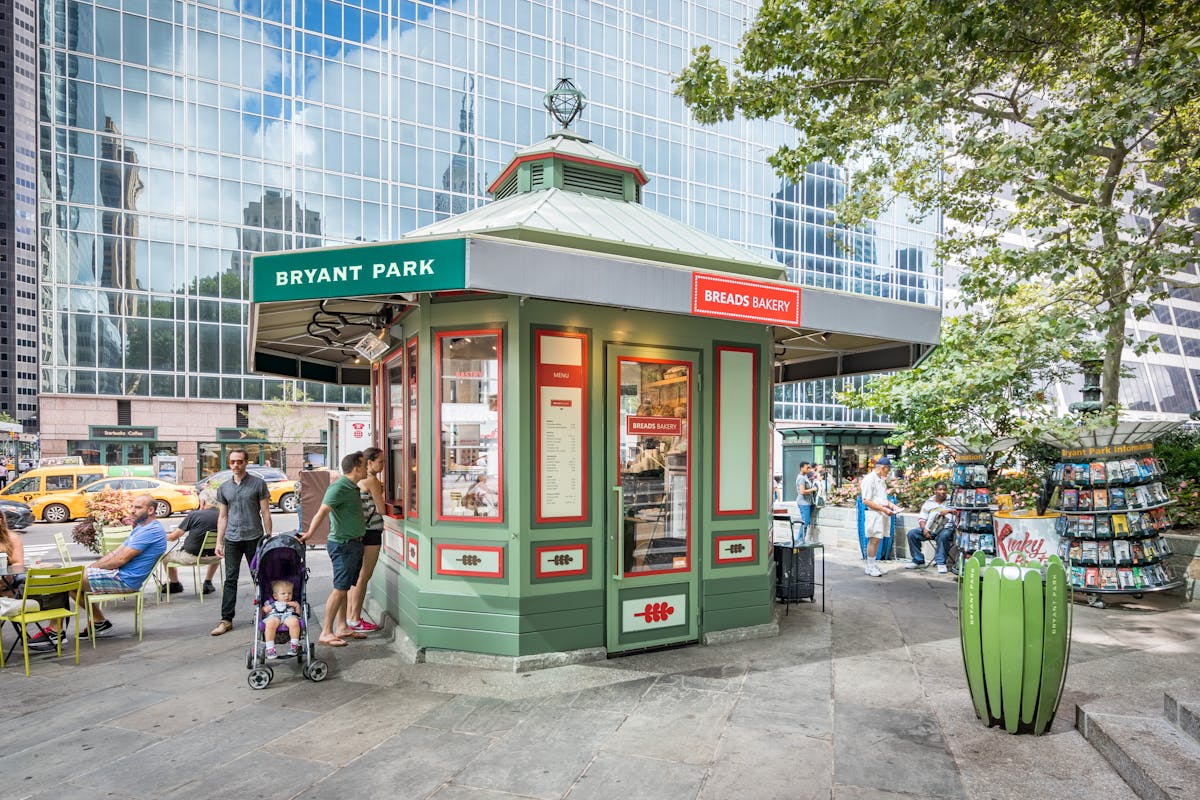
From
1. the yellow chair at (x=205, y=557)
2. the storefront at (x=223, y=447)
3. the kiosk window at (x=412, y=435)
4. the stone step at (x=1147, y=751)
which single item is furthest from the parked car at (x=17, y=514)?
the stone step at (x=1147, y=751)

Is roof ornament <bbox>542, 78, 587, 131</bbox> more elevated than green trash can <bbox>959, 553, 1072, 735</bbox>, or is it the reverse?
roof ornament <bbox>542, 78, 587, 131</bbox>

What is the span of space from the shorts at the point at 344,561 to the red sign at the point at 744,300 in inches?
152

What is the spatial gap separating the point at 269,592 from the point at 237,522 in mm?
1757

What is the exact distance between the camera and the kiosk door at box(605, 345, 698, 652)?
6320 mm

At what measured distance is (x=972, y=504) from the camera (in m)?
10.3

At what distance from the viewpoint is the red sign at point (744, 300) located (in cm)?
582

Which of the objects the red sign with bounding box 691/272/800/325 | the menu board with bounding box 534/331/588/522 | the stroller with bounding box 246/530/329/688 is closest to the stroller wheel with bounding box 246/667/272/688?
the stroller with bounding box 246/530/329/688

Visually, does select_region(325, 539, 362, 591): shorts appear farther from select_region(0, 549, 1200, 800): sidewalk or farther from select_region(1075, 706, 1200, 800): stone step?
select_region(1075, 706, 1200, 800): stone step

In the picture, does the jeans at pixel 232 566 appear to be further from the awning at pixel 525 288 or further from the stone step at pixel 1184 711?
the stone step at pixel 1184 711

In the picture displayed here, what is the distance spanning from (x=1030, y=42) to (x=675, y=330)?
6631 millimetres

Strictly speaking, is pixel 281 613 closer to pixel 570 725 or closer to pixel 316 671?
pixel 316 671

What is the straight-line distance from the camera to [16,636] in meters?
7.47

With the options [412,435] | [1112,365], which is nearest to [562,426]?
[412,435]

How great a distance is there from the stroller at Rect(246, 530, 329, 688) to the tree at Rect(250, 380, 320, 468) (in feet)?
107
